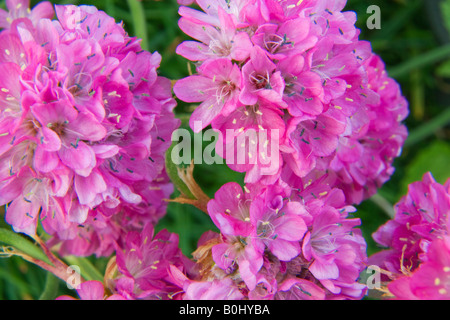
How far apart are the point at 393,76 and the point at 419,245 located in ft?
1.89

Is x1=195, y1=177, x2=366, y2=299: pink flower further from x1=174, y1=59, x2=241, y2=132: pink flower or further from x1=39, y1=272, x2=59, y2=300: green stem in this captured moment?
x1=39, y1=272, x2=59, y2=300: green stem

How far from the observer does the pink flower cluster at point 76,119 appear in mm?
482

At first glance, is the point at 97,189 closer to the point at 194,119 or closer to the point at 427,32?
the point at 194,119

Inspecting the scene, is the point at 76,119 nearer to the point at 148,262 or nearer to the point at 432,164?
the point at 148,262

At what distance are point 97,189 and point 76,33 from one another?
0.17m

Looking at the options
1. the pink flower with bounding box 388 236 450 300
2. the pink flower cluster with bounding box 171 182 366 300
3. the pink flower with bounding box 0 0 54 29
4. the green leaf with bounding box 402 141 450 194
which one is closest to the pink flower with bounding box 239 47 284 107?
the pink flower cluster with bounding box 171 182 366 300

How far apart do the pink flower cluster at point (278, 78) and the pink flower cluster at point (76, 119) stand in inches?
2.1

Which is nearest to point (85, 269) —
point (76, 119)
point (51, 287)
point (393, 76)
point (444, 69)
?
point (51, 287)

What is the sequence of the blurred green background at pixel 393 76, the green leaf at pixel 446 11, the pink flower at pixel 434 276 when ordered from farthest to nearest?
1. the green leaf at pixel 446 11
2. the blurred green background at pixel 393 76
3. the pink flower at pixel 434 276

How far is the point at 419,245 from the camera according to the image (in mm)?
548

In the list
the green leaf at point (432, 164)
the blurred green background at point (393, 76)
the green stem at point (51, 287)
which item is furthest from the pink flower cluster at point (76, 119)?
the green leaf at point (432, 164)

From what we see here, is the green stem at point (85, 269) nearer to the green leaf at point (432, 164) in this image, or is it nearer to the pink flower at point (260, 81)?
the pink flower at point (260, 81)

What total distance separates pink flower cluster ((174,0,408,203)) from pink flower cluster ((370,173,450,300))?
121 mm

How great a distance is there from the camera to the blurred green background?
933 mm
